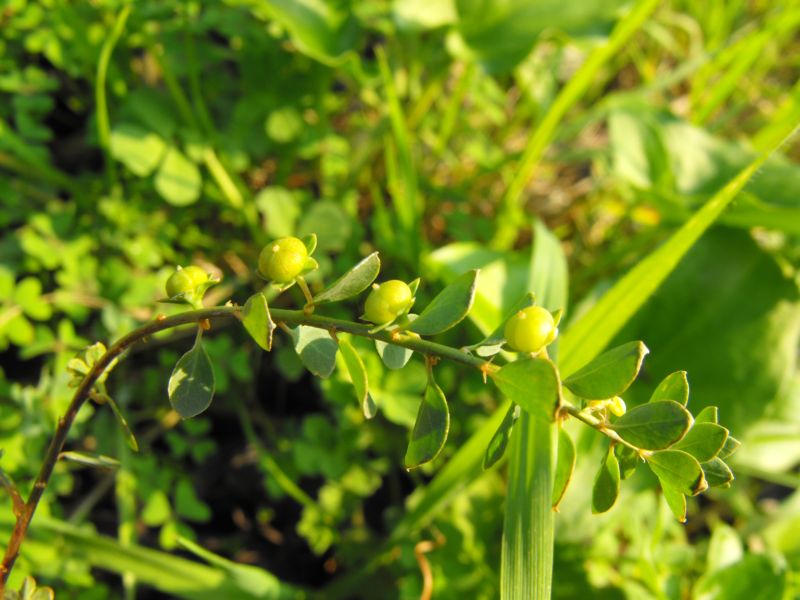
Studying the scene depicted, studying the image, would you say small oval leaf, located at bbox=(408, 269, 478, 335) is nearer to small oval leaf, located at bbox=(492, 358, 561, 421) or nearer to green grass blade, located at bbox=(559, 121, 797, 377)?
small oval leaf, located at bbox=(492, 358, 561, 421)

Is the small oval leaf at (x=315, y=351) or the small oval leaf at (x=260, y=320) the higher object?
the small oval leaf at (x=260, y=320)

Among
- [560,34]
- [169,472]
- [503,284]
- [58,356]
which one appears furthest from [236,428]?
[560,34]

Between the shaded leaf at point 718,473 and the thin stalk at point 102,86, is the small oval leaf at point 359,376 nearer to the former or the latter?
the shaded leaf at point 718,473

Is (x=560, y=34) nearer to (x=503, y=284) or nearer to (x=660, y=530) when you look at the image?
(x=503, y=284)

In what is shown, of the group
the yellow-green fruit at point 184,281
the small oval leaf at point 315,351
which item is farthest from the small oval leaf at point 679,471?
the yellow-green fruit at point 184,281

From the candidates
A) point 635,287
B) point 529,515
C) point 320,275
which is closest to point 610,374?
point 529,515

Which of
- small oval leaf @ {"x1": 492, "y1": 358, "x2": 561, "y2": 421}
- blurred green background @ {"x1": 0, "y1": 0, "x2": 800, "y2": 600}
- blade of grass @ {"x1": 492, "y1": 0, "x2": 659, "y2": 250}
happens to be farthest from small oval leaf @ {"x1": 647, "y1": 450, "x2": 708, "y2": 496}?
blade of grass @ {"x1": 492, "y1": 0, "x2": 659, "y2": 250}

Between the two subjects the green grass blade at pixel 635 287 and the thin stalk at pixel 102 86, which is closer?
the green grass blade at pixel 635 287
